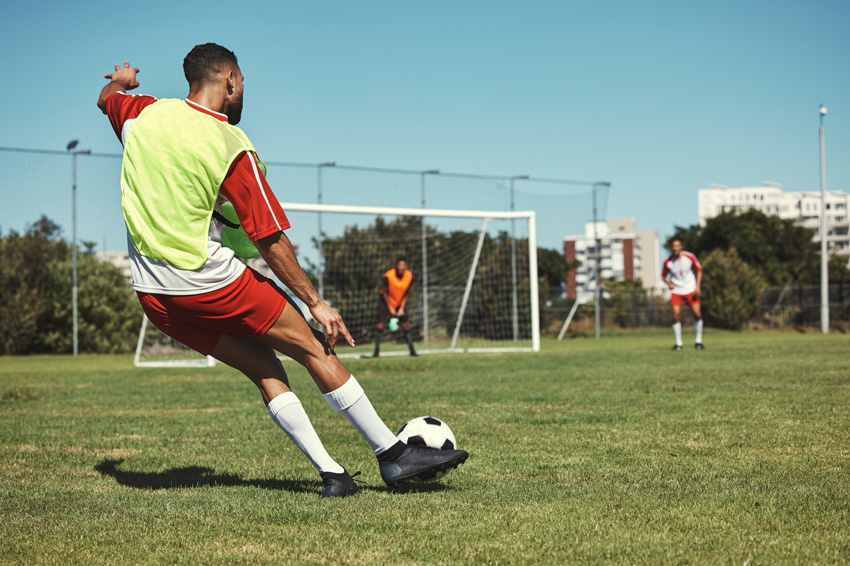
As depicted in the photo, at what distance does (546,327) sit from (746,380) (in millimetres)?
19415

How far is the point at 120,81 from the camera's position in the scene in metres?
4.05

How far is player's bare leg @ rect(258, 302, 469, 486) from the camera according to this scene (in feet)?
11.4

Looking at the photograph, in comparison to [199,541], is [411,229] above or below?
above

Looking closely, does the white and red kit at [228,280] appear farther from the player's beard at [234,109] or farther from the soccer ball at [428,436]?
the soccer ball at [428,436]

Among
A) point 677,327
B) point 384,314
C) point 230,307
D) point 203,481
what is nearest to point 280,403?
point 230,307

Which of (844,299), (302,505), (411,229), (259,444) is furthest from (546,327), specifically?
(302,505)

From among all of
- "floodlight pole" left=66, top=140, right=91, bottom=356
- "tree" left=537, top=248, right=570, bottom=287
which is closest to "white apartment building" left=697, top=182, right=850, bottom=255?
"tree" left=537, top=248, right=570, bottom=287

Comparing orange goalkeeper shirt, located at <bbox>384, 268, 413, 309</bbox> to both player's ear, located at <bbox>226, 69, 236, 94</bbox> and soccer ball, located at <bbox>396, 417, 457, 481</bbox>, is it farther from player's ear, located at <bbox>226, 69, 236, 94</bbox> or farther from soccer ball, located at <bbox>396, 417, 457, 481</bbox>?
player's ear, located at <bbox>226, 69, 236, 94</bbox>

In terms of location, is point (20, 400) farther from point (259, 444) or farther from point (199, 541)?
point (199, 541)

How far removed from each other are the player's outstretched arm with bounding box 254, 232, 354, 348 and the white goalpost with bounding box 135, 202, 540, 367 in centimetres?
1399

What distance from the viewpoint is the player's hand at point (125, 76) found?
4062 mm

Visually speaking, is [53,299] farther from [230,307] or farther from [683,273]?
[230,307]

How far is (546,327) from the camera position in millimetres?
27984

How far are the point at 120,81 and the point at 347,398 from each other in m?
2.04
